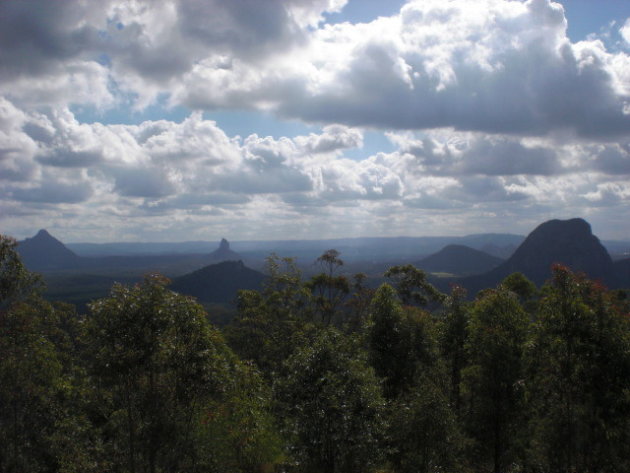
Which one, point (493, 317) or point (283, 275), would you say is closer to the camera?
Answer: point (493, 317)

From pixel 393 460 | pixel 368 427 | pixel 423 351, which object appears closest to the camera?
pixel 368 427

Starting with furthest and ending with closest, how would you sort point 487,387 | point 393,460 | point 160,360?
1. point 487,387
2. point 393,460
3. point 160,360

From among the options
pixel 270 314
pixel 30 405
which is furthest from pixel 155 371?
pixel 270 314

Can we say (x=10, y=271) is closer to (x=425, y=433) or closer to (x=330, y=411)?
(x=330, y=411)

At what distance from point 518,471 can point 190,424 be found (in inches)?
710

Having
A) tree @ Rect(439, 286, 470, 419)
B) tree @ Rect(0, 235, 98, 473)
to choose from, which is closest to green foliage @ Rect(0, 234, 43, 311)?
tree @ Rect(0, 235, 98, 473)

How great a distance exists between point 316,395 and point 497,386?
15.2 metres

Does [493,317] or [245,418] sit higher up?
[493,317]

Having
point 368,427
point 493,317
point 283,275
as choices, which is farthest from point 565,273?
point 283,275

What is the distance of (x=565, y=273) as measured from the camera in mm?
20047

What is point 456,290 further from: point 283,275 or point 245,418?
point 245,418

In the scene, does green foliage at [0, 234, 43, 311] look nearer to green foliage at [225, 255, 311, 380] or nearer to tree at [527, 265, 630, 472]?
green foliage at [225, 255, 311, 380]

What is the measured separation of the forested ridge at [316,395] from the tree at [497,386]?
3.1 inches

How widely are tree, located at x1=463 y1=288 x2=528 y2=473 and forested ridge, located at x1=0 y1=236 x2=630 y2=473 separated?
8 cm
